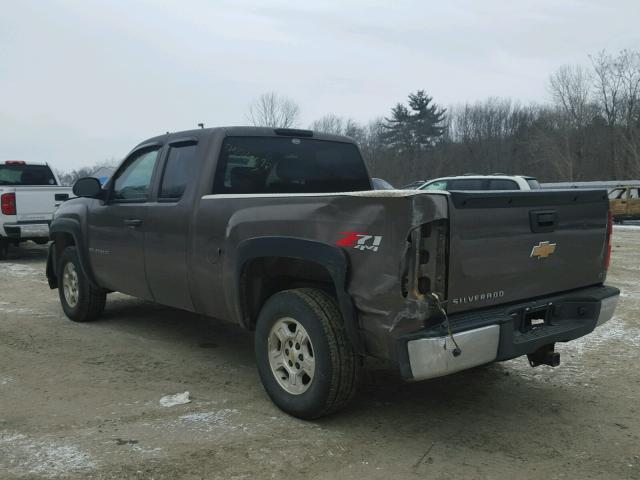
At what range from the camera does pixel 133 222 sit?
5.18 metres

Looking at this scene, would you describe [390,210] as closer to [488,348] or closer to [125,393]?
[488,348]

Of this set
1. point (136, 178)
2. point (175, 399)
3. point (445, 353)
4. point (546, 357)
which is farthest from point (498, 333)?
point (136, 178)

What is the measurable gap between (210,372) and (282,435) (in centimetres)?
142

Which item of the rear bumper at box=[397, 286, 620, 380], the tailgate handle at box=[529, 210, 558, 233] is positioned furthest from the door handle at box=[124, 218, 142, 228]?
the tailgate handle at box=[529, 210, 558, 233]

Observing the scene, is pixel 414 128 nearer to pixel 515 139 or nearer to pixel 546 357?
pixel 515 139

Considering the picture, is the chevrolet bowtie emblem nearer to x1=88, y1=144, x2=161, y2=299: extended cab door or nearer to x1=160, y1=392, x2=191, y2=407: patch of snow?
x1=160, y1=392, x2=191, y2=407: patch of snow

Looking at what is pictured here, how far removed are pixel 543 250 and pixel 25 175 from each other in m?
12.9

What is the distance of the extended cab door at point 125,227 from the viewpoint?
17.0 ft

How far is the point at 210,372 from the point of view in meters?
4.79

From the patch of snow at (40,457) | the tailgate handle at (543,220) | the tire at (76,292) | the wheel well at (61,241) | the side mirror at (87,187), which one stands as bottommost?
the patch of snow at (40,457)

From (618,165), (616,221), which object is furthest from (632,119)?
(616,221)

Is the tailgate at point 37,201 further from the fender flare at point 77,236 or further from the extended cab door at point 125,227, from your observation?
the extended cab door at point 125,227

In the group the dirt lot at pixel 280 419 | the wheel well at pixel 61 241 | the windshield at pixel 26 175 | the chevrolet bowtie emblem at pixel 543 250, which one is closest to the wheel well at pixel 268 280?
the dirt lot at pixel 280 419

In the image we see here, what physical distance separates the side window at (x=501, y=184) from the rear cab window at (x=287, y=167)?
8158 mm
